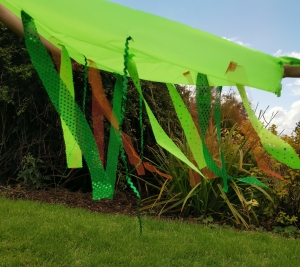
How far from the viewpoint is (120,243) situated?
3279mm

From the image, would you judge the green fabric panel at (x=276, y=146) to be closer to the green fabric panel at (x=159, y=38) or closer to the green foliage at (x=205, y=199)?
the green fabric panel at (x=159, y=38)

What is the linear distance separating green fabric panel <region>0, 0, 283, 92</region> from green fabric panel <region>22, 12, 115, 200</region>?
6cm

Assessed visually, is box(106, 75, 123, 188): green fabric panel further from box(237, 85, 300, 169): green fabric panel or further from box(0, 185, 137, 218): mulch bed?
box(0, 185, 137, 218): mulch bed

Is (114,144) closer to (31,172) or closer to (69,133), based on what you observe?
(69,133)

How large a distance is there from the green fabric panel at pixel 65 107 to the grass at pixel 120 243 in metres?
1.89

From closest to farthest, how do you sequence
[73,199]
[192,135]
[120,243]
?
[192,135] → [120,243] → [73,199]

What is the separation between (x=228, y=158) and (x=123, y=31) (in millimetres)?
3914

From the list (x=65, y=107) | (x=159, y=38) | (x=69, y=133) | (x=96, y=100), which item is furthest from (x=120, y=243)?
(x=159, y=38)

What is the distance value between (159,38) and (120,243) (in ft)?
8.00

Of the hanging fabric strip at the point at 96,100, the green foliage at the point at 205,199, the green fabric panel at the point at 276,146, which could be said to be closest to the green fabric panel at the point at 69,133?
the hanging fabric strip at the point at 96,100

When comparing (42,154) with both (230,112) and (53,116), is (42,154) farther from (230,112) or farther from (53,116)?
(230,112)

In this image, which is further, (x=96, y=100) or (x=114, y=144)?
(x=96, y=100)

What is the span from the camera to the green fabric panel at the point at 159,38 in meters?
1.12

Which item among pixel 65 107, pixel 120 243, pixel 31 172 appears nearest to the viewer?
pixel 65 107
